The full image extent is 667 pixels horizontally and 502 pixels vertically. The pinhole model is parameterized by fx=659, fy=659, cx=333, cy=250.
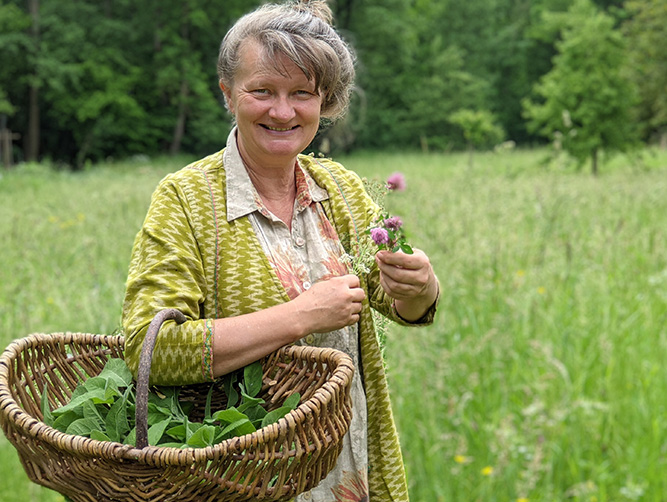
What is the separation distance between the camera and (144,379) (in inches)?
44.5

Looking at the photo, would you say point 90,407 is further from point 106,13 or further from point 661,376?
point 106,13

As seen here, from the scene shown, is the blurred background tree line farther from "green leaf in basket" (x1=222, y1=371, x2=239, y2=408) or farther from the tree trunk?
"green leaf in basket" (x1=222, y1=371, x2=239, y2=408)

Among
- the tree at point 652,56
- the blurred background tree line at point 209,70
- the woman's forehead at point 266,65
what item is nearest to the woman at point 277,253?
the woman's forehead at point 266,65

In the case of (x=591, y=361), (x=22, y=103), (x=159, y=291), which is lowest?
(x=22, y=103)

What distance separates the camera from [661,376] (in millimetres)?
2836

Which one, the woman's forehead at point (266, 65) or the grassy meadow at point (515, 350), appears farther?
the grassy meadow at point (515, 350)

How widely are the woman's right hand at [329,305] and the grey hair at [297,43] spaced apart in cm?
45

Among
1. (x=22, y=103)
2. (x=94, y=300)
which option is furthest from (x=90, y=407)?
(x=22, y=103)

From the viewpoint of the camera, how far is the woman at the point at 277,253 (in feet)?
4.34

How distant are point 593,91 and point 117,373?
12601mm

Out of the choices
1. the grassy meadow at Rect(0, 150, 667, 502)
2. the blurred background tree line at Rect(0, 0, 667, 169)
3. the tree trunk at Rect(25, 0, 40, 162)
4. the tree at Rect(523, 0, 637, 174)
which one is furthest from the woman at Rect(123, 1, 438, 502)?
the tree trunk at Rect(25, 0, 40, 162)

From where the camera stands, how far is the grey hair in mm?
1414

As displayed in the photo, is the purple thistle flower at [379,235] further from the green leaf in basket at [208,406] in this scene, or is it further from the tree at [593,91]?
the tree at [593,91]

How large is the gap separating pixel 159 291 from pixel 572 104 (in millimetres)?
12546
